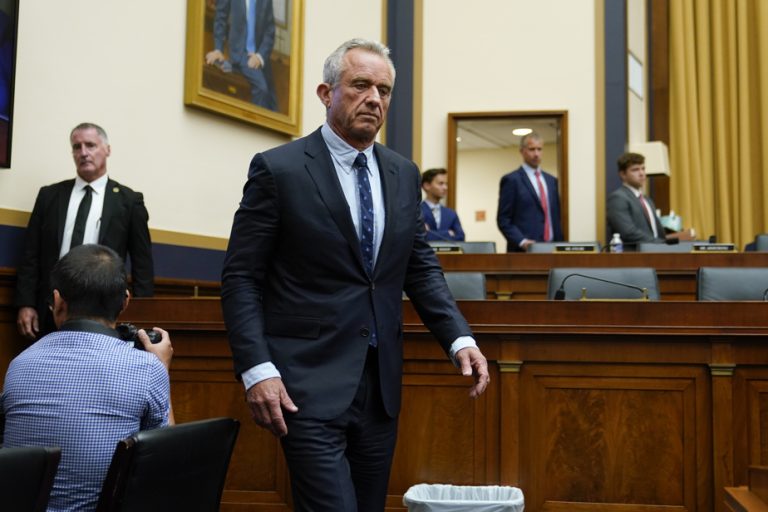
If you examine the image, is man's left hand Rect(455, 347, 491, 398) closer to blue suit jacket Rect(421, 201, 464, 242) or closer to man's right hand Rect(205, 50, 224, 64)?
man's right hand Rect(205, 50, 224, 64)

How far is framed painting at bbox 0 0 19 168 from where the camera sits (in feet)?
14.5

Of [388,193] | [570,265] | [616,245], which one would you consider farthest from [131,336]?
[616,245]

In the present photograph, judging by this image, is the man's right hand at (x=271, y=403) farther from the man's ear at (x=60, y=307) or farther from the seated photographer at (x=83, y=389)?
the man's ear at (x=60, y=307)

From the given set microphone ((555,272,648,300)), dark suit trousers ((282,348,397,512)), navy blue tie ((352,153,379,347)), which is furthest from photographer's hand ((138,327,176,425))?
microphone ((555,272,648,300))

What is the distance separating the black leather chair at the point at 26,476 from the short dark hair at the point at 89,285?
495 millimetres

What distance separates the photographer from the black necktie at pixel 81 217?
4.27 metres

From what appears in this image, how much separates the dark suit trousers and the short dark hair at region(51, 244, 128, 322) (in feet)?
1.55

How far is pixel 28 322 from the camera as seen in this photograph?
4195mm

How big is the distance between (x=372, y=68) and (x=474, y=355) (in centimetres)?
64

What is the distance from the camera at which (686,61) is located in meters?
8.64

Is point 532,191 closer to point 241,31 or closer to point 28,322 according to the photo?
point 241,31

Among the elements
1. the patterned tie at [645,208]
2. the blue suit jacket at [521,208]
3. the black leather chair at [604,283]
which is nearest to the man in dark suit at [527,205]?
the blue suit jacket at [521,208]

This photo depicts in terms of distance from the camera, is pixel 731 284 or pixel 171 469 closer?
pixel 171 469

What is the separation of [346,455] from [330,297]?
34 cm
